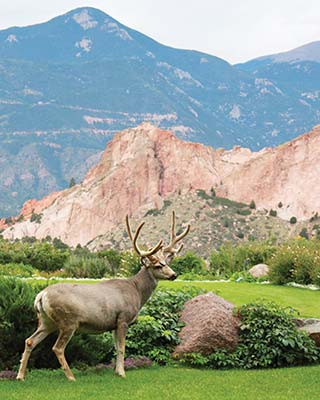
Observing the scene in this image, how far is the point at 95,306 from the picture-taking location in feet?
32.6

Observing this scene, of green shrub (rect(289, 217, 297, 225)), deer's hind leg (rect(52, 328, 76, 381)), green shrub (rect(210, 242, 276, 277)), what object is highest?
deer's hind leg (rect(52, 328, 76, 381))

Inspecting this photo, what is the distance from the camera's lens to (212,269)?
30219 mm

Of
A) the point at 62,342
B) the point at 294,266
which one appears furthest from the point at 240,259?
the point at 62,342

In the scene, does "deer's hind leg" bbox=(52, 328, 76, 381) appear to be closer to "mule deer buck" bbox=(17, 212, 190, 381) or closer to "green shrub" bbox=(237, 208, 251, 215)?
"mule deer buck" bbox=(17, 212, 190, 381)

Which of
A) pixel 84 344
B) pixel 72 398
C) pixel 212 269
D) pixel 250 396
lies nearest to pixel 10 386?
pixel 72 398

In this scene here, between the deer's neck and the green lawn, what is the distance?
5.61 meters

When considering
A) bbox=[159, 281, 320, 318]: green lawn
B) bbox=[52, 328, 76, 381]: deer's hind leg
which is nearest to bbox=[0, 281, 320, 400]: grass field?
bbox=[52, 328, 76, 381]: deer's hind leg

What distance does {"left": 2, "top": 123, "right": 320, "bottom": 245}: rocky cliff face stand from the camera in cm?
7844

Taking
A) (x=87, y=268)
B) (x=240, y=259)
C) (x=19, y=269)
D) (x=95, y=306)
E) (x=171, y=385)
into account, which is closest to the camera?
(x=171, y=385)

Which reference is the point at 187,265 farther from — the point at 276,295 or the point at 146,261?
the point at 146,261

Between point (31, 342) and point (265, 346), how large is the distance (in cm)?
409

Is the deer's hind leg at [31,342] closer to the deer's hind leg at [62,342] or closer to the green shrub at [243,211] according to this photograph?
the deer's hind leg at [62,342]

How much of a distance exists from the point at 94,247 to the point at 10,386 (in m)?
64.6

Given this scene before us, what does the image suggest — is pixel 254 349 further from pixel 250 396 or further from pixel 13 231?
pixel 13 231
